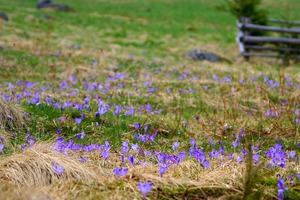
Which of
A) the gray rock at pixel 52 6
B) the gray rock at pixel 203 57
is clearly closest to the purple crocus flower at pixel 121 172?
the gray rock at pixel 203 57

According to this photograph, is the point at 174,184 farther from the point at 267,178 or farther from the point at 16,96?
the point at 16,96

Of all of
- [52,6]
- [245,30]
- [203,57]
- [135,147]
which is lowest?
[135,147]

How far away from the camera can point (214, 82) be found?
25.0 ft

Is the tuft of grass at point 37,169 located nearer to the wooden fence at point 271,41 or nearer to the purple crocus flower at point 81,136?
the purple crocus flower at point 81,136

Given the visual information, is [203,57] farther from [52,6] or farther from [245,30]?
[52,6]

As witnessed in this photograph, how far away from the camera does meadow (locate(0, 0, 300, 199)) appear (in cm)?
257

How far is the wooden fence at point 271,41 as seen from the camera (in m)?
13.2

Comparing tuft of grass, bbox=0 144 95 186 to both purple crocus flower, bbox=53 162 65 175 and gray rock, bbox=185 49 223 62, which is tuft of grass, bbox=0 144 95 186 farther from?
gray rock, bbox=185 49 223 62

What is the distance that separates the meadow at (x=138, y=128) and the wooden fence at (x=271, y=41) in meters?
2.54

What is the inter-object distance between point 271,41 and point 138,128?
9898 millimetres

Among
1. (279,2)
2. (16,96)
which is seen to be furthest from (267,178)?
(279,2)

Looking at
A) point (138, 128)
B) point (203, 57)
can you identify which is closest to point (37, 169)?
point (138, 128)

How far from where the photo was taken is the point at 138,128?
432cm

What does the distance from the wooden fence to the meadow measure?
8.35ft
